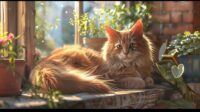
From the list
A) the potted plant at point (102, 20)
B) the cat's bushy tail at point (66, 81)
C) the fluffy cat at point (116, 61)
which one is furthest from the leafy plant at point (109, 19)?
the cat's bushy tail at point (66, 81)

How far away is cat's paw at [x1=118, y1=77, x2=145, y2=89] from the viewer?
86.3 inches

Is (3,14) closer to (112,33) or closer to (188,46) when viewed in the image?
(112,33)

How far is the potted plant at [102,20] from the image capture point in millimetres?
2582

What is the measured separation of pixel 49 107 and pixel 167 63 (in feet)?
3.10

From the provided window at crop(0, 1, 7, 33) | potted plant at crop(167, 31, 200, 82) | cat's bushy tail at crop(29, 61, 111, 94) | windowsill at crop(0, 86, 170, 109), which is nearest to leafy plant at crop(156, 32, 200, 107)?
potted plant at crop(167, 31, 200, 82)

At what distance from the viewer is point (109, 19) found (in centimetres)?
283

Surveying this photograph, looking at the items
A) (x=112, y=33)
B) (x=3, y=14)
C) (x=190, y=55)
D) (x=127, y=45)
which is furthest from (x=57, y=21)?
(x=190, y=55)

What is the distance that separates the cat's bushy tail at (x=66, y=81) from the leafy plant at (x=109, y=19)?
617 millimetres

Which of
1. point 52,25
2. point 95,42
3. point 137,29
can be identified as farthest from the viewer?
point 52,25

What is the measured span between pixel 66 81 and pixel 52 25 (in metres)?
1.05

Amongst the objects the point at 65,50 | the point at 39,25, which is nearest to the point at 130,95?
the point at 65,50

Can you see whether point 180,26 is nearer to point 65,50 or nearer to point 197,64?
point 197,64

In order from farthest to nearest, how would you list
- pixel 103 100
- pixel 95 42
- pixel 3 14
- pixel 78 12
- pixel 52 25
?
pixel 52 25 → pixel 78 12 → pixel 95 42 → pixel 3 14 → pixel 103 100

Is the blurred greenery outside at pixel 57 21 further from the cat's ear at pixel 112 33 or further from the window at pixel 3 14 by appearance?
the cat's ear at pixel 112 33
